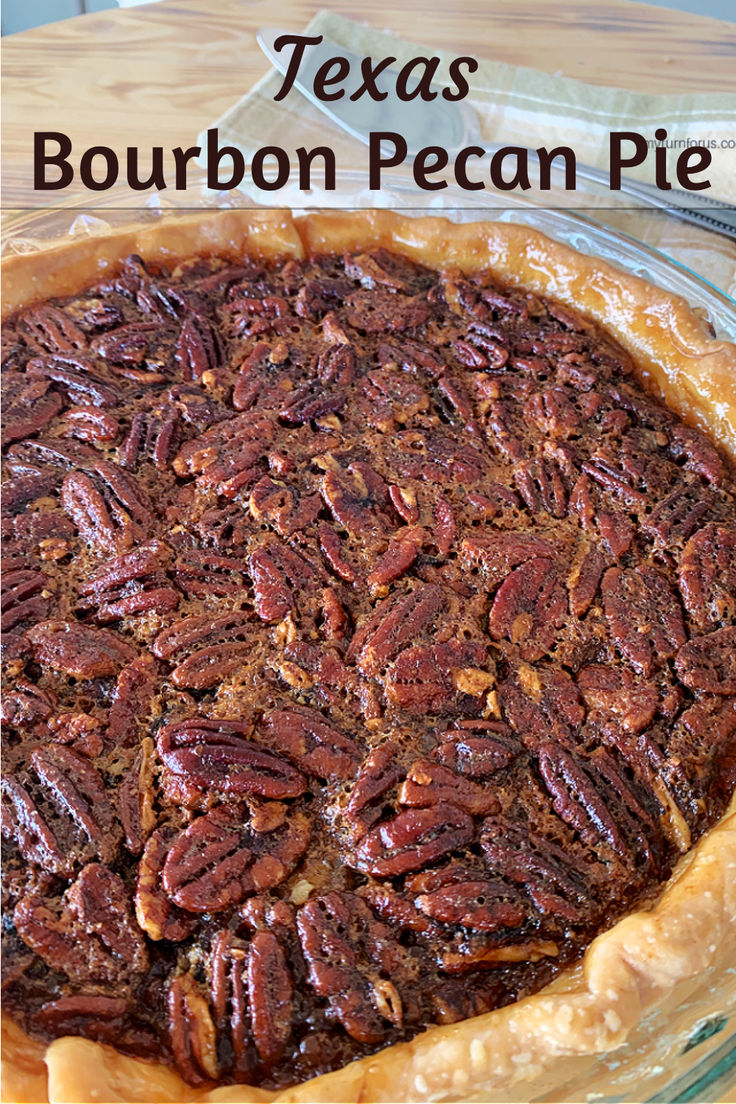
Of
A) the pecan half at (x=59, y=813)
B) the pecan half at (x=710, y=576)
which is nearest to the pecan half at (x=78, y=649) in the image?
the pecan half at (x=59, y=813)

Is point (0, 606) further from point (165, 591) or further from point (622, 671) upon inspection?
point (622, 671)

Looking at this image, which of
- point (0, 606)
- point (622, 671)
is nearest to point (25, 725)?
point (0, 606)

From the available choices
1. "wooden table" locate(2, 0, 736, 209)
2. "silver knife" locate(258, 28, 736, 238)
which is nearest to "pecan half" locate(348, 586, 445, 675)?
"silver knife" locate(258, 28, 736, 238)

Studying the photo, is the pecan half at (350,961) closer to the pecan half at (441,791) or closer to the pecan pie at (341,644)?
the pecan pie at (341,644)

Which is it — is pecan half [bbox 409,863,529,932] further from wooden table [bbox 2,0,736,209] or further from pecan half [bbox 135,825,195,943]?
wooden table [bbox 2,0,736,209]

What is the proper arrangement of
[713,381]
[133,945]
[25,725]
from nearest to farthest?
[133,945] → [25,725] → [713,381]
